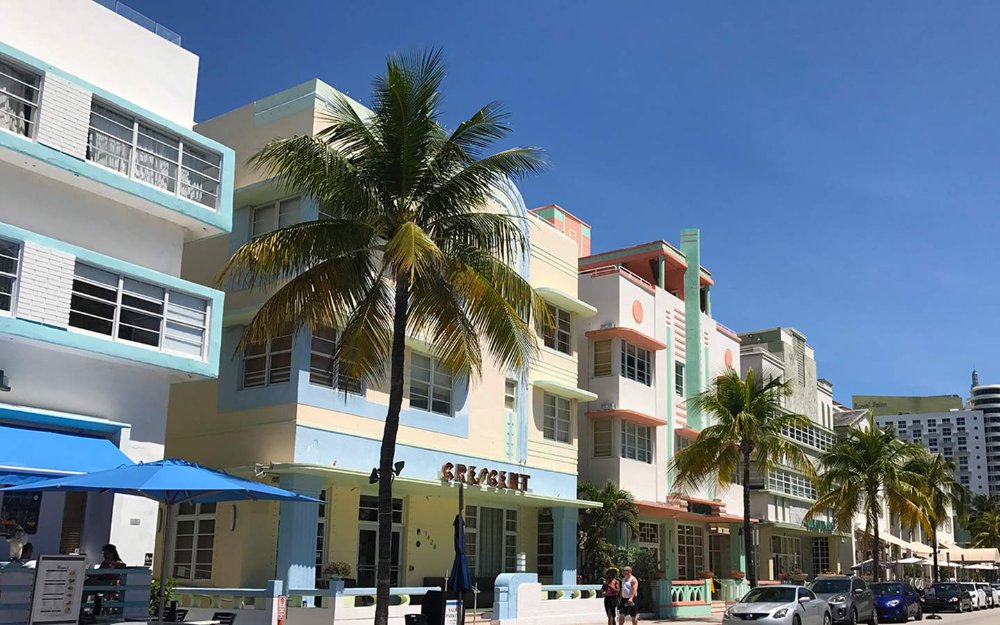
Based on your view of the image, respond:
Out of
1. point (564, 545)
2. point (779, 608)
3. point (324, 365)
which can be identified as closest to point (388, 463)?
point (324, 365)

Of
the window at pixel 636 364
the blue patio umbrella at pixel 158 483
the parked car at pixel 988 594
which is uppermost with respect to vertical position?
the window at pixel 636 364

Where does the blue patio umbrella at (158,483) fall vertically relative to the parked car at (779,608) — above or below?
above

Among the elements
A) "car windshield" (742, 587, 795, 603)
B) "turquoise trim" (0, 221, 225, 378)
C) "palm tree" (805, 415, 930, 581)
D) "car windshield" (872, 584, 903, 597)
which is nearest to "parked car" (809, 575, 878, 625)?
"car windshield" (872, 584, 903, 597)

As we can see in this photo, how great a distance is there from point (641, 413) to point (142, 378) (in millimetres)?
20053

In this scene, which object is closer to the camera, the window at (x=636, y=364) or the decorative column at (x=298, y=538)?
the decorative column at (x=298, y=538)

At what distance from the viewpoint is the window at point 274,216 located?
24.3m

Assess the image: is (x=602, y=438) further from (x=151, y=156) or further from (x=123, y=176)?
(x=123, y=176)

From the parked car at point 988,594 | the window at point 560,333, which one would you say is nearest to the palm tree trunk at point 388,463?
the window at point 560,333

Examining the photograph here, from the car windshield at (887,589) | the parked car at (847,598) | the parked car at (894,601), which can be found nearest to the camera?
the parked car at (847,598)

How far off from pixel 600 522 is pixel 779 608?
10.4 meters

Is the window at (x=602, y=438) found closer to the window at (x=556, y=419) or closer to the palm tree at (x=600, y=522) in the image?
the palm tree at (x=600, y=522)

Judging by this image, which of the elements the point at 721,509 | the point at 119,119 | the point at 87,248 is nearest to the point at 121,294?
the point at 87,248

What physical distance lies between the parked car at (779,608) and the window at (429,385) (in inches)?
357

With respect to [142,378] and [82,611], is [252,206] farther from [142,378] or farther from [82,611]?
[82,611]
